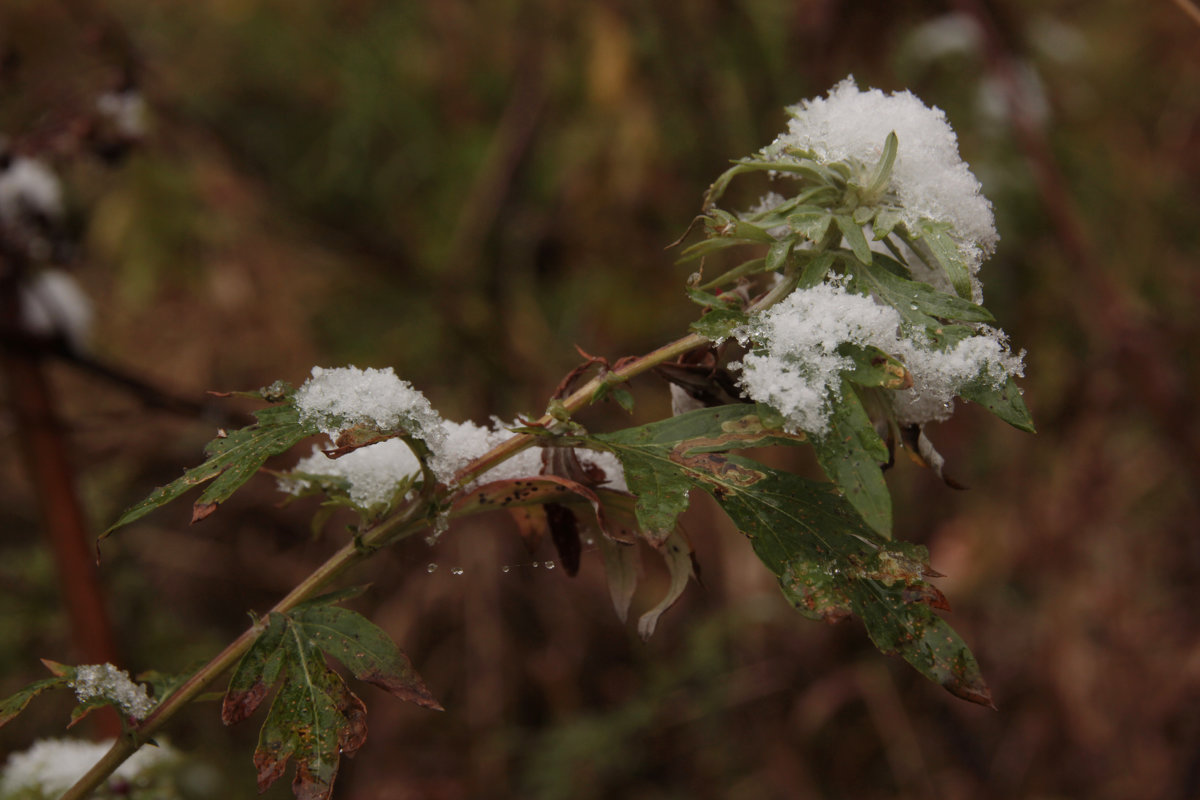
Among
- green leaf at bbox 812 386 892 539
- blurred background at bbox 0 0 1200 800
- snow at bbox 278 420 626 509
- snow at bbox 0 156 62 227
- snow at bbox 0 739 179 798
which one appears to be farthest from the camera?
blurred background at bbox 0 0 1200 800

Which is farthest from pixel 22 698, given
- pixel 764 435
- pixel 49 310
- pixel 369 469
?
pixel 49 310

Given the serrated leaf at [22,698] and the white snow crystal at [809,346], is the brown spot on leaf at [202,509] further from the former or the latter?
the white snow crystal at [809,346]

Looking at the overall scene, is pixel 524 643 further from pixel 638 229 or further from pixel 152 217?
pixel 152 217

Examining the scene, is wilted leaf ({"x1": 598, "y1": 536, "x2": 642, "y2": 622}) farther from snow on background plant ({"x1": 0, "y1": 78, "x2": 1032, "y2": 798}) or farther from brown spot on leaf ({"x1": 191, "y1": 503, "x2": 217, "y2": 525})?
brown spot on leaf ({"x1": 191, "y1": 503, "x2": 217, "y2": 525})

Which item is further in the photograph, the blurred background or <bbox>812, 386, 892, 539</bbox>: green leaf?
the blurred background

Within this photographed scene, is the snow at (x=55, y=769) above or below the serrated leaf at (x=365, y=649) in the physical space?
above

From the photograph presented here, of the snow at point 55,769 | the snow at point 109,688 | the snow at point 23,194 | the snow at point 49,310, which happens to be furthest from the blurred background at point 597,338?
the snow at point 109,688

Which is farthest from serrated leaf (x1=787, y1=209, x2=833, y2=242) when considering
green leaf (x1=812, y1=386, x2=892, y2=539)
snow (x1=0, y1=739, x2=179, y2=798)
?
snow (x1=0, y1=739, x2=179, y2=798)

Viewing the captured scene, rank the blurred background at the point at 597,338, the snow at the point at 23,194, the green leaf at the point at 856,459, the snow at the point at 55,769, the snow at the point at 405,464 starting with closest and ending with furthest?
1. the green leaf at the point at 856,459
2. the snow at the point at 405,464
3. the snow at the point at 55,769
4. the snow at the point at 23,194
5. the blurred background at the point at 597,338
